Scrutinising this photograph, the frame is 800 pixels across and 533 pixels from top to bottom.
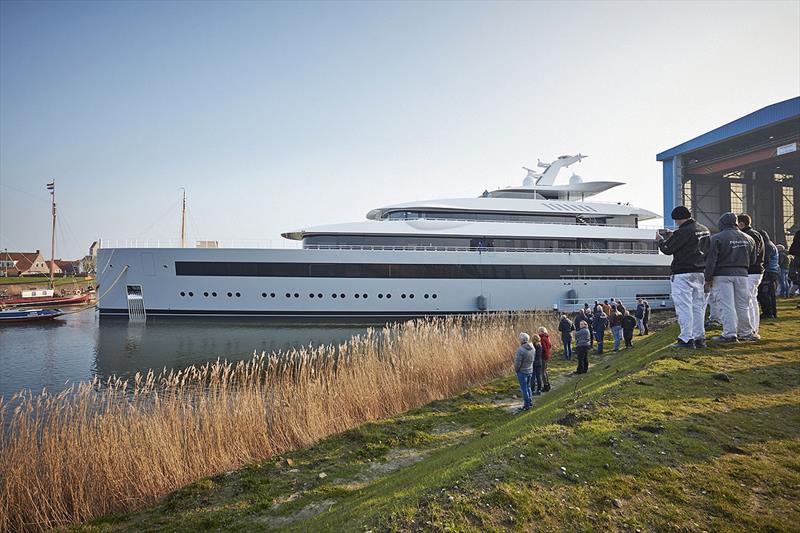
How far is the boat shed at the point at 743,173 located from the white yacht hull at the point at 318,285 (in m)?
16.2

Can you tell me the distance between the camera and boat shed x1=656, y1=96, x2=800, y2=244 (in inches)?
1004

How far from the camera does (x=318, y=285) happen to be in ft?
65.1

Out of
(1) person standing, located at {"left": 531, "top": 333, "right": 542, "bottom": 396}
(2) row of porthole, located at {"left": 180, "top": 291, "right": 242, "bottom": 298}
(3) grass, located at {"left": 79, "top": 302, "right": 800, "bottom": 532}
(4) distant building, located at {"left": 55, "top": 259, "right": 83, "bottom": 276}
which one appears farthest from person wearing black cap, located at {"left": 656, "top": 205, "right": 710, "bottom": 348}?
(4) distant building, located at {"left": 55, "top": 259, "right": 83, "bottom": 276}

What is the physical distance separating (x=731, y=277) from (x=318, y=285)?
653 inches

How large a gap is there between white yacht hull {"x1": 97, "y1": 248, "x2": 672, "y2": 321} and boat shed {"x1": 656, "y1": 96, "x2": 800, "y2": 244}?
16155mm

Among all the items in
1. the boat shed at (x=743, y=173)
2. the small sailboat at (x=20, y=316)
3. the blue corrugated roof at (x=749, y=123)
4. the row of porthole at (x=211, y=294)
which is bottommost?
the small sailboat at (x=20, y=316)

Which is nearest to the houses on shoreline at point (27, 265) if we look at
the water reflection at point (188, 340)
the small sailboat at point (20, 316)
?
the small sailboat at point (20, 316)

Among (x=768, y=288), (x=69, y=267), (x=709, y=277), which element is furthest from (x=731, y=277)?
(x=69, y=267)

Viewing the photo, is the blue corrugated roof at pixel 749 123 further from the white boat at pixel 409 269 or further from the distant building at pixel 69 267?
the distant building at pixel 69 267

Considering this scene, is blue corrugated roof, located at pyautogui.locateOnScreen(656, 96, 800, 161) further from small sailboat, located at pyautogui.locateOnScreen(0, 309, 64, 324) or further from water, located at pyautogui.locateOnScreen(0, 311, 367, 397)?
small sailboat, located at pyautogui.locateOnScreen(0, 309, 64, 324)

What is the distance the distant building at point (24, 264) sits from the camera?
5957 centimetres

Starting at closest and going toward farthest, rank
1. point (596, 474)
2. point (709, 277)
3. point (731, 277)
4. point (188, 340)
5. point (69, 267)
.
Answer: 1. point (596, 474)
2. point (709, 277)
3. point (731, 277)
4. point (188, 340)
5. point (69, 267)

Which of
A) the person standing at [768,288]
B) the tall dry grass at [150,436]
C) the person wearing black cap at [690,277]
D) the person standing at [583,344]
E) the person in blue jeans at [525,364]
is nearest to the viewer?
the tall dry grass at [150,436]

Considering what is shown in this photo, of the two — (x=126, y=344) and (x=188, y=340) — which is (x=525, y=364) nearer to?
(x=188, y=340)
